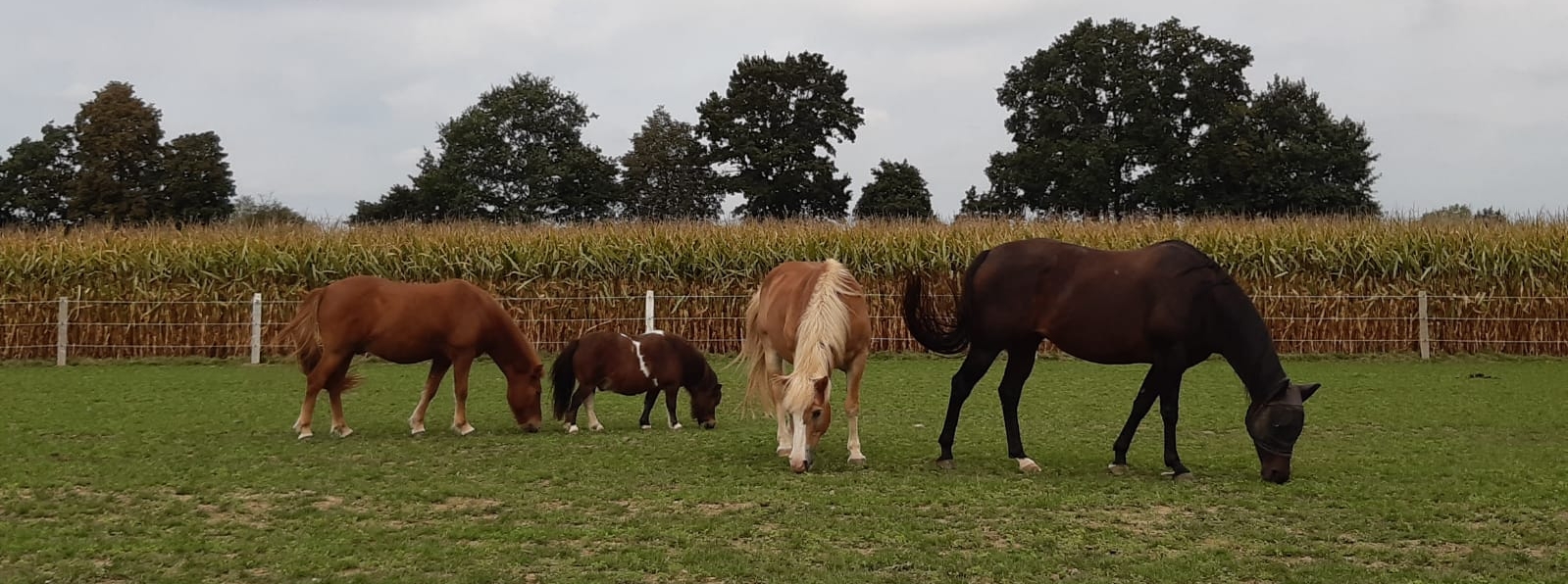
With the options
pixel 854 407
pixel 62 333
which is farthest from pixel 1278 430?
pixel 62 333

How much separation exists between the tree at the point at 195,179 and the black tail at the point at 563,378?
115 ft

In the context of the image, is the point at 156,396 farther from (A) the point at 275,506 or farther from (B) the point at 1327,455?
(B) the point at 1327,455

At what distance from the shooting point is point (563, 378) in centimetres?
947

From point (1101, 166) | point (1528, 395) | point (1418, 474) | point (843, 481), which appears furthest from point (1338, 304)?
point (1101, 166)

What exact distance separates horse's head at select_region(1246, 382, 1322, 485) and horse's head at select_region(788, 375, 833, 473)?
247 cm

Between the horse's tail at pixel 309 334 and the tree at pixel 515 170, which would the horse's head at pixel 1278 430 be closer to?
the horse's tail at pixel 309 334

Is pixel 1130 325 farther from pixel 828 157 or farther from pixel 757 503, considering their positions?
pixel 828 157

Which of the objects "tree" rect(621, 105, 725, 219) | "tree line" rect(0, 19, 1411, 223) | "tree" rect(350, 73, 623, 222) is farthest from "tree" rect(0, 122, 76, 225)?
"tree" rect(621, 105, 725, 219)

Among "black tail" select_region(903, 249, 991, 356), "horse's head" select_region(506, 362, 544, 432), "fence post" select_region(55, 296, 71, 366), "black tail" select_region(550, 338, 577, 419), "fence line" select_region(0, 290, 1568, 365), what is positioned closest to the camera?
"black tail" select_region(903, 249, 991, 356)

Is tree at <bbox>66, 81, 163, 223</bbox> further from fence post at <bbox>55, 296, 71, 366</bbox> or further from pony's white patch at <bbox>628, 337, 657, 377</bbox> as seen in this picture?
pony's white patch at <bbox>628, 337, 657, 377</bbox>

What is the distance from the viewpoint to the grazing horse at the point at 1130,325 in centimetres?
666

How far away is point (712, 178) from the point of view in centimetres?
4562

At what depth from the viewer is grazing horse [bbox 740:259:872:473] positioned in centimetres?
667

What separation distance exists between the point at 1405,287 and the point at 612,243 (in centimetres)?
1360
